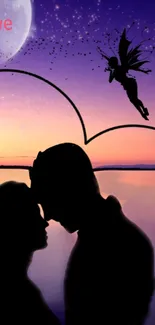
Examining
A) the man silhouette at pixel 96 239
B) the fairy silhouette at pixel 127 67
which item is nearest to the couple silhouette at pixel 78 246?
the man silhouette at pixel 96 239

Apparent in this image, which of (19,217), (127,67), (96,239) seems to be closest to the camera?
(96,239)

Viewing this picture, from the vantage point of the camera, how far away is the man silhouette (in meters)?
1.16

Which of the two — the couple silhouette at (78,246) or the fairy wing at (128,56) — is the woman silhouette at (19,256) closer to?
the couple silhouette at (78,246)

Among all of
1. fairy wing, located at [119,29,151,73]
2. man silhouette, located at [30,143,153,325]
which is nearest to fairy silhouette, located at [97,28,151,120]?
fairy wing, located at [119,29,151,73]

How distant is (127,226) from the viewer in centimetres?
118

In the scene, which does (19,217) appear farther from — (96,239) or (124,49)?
(124,49)

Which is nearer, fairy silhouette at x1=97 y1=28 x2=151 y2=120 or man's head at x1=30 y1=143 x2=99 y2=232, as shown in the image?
man's head at x1=30 y1=143 x2=99 y2=232

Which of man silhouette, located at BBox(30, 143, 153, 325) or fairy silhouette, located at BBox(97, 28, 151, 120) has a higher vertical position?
fairy silhouette, located at BBox(97, 28, 151, 120)

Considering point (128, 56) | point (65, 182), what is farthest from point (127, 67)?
point (65, 182)

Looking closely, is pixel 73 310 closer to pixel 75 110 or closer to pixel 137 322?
pixel 137 322

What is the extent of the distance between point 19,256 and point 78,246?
0.64 feet

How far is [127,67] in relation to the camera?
5.60ft

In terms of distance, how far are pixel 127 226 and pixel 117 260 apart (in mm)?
112

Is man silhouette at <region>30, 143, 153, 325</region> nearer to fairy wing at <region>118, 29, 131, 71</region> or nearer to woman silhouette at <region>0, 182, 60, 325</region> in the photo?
woman silhouette at <region>0, 182, 60, 325</region>
